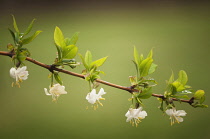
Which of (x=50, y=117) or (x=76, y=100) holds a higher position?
(x=76, y=100)

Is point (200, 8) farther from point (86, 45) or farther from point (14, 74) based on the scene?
point (14, 74)

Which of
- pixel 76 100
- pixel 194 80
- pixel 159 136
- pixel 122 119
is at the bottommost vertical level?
pixel 159 136

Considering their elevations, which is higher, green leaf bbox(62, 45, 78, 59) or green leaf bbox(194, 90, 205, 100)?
green leaf bbox(62, 45, 78, 59)

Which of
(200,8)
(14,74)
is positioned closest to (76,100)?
(14,74)

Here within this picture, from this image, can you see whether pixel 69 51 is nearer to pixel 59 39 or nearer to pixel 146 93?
pixel 59 39

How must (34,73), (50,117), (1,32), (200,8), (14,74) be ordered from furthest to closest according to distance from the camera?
(200,8) < (1,32) < (34,73) < (50,117) < (14,74)

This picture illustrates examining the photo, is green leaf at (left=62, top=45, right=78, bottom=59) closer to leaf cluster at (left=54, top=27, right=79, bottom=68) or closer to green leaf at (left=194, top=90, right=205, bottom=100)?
leaf cluster at (left=54, top=27, right=79, bottom=68)

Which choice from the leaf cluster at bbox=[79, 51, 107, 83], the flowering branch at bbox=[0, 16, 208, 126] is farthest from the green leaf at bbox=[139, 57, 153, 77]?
the leaf cluster at bbox=[79, 51, 107, 83]
